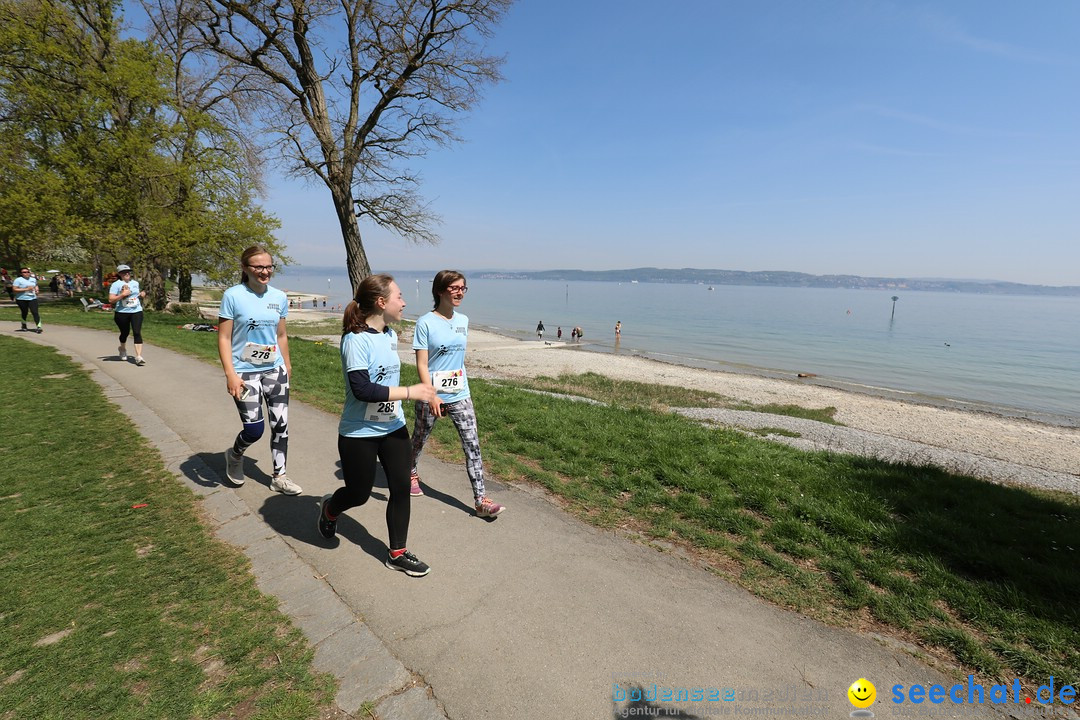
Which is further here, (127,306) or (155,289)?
(155,289)

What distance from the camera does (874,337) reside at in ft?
158

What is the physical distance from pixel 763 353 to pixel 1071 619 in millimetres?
34672

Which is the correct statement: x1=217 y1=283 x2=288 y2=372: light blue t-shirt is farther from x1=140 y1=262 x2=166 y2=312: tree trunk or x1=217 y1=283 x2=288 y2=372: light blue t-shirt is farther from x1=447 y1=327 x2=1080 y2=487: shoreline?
x1=140 y1=262 x2=166 y2=312: tree trunk

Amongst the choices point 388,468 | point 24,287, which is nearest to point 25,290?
point 24,287

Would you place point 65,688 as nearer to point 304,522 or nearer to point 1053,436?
point 304,522

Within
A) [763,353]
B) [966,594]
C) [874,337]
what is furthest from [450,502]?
[874,337]

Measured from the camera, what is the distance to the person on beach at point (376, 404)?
3057 mm

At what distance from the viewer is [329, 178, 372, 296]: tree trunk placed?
1662cm

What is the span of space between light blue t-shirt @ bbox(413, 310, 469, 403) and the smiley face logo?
3230 mm

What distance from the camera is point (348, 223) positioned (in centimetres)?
1712

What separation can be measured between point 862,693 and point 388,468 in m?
3.08

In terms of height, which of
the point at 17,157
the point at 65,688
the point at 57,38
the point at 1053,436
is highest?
the point at 57,38

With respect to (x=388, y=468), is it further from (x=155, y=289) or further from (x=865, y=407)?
(x=155, y=289)

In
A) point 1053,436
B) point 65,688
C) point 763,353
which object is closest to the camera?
point 65,688
